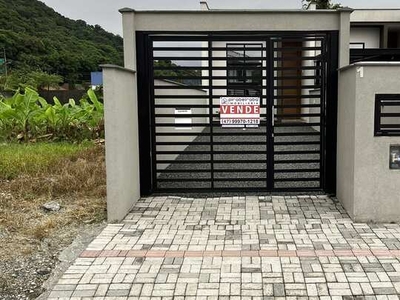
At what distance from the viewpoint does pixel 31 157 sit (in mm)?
8734

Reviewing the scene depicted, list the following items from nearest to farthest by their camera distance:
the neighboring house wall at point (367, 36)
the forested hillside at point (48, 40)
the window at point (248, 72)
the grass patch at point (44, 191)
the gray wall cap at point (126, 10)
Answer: the grass patch at point (44, 191) → the gray wall cap at point (126, 10) → the window at point (248, 72) → the neighboring house wall at point (367, 36) → the forested hillside at point (48, 40)

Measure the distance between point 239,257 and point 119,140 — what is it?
2252 millimetres

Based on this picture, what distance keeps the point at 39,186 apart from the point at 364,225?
496cm

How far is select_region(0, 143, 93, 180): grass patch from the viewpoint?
7859 millimetres

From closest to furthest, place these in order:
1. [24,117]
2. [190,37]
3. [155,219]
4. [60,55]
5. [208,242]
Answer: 1. [208,242]
2. [155,219]
3. [190,37]
4. [24,117]
5. [60,55]

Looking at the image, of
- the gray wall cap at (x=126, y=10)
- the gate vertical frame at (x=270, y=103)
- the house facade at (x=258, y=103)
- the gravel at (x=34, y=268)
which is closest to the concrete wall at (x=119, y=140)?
the house facade at (x=258, y=103)

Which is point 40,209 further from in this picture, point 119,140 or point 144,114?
point 144,114

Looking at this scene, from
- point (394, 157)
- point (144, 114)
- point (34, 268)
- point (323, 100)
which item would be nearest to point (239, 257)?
point (34, 268)

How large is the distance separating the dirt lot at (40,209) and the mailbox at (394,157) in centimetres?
384

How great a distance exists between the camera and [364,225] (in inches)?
208

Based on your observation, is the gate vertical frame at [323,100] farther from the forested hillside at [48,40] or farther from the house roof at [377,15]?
the forested hillside at [48,40]

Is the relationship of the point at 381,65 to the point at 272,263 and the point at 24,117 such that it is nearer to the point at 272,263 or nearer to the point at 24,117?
the point at 272,263

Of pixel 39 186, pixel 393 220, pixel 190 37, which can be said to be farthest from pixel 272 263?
pixel 39 186

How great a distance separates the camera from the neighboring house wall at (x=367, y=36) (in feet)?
61.9
